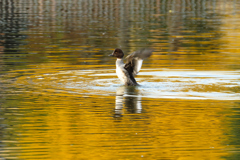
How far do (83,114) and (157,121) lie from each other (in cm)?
151

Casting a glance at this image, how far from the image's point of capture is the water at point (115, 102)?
10.0 m

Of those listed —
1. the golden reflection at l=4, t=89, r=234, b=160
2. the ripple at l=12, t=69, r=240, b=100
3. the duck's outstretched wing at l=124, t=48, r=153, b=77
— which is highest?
the duck's outstretched wing at l=124, t=48, r=153, b=77

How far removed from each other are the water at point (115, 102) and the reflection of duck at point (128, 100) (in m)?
0.02

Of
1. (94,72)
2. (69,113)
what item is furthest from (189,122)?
(94,72)

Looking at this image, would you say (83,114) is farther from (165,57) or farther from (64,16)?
(64,16)

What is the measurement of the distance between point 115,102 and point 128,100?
0.44m

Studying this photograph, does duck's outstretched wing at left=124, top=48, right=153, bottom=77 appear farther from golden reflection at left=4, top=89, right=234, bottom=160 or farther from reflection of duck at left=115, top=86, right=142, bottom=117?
golden reflection at left=4, top=89, right=234, bottom=160

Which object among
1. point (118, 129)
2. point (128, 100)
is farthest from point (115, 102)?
point (118, 129)

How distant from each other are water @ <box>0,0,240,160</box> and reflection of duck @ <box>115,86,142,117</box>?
0.02 m

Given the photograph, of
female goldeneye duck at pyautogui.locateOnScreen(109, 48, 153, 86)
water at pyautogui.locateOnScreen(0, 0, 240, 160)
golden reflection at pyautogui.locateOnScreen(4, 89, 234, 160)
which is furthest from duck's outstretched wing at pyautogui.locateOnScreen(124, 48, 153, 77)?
golden reflection at pyautogui.locateOnScreen(4, 89, 234, 160)

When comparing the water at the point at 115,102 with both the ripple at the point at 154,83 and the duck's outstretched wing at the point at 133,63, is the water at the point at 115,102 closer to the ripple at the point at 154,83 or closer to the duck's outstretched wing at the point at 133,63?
the ripple at the point at 154,83

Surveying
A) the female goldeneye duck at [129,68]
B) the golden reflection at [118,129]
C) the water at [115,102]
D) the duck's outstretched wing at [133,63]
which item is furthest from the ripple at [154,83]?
the golden reflection at [118,129]

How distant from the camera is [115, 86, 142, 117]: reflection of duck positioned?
1301cm

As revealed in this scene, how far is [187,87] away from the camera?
622 inches
